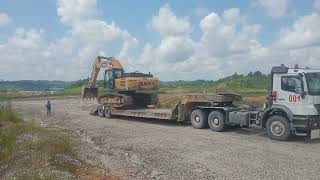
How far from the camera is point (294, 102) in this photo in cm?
1596

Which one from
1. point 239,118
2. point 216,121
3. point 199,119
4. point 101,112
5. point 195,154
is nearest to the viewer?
point 195,154

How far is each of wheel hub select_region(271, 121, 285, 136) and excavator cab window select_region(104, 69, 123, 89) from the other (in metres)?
12.2

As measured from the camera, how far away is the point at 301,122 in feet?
51.7

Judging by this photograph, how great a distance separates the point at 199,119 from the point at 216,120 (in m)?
1.06

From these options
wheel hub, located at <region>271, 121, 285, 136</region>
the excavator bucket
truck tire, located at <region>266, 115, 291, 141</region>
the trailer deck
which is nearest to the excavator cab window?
the trailer deck

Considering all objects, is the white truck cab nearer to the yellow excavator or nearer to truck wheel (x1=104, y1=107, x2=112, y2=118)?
the yellow excavator

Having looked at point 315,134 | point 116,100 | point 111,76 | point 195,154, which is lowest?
point 195,154

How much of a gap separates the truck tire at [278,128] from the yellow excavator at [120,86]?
1001 centimetres

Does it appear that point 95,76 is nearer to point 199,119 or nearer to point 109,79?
point 109,79

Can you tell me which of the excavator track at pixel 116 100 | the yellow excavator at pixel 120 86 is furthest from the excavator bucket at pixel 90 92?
the excavator track at pixel 116 100

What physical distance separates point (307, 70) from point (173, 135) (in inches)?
224

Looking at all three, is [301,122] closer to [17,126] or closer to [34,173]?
[34,173]

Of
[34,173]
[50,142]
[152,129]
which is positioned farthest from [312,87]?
[34,173]

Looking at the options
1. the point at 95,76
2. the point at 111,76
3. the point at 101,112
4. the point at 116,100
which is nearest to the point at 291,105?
the point at 116,100
